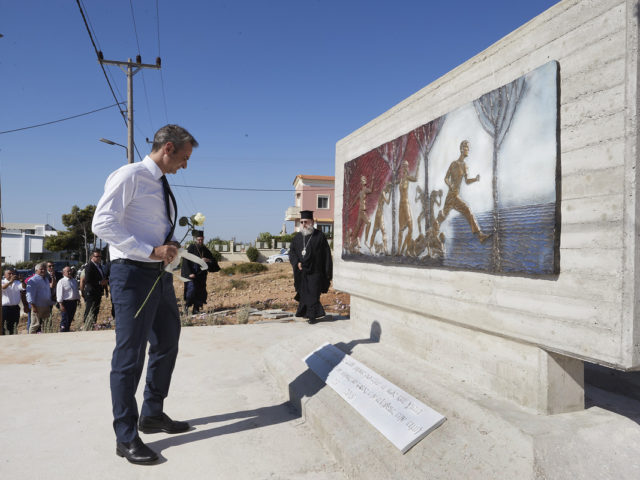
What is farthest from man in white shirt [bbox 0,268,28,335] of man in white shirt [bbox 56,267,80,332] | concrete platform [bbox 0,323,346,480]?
concrete platform [bbox 0,323,346,480]

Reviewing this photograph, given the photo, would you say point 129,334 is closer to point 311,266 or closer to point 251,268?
point 311,266

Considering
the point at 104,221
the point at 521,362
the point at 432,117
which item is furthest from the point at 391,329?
the point at 104,221

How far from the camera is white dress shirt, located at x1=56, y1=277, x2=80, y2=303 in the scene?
8.91m

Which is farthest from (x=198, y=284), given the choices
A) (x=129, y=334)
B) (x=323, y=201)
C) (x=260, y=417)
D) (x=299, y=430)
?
(x=323, y=201)

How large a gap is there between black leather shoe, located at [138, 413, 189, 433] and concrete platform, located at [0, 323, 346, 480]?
5cm

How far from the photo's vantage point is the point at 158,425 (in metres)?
3.23

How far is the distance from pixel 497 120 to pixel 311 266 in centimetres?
540

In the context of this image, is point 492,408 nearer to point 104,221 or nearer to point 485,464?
point 485,464

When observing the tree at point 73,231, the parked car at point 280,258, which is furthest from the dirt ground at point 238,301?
the tree at point 73,231

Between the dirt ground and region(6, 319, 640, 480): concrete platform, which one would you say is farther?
the dirt ground

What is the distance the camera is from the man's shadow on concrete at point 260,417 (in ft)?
10.3

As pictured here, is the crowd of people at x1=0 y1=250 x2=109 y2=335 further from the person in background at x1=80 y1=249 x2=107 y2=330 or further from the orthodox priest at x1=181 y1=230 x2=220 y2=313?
the orthodox priest at x1=181 y1=230 x2=220 y2=313

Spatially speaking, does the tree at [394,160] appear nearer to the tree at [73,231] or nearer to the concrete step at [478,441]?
the concrete step at [478,441]

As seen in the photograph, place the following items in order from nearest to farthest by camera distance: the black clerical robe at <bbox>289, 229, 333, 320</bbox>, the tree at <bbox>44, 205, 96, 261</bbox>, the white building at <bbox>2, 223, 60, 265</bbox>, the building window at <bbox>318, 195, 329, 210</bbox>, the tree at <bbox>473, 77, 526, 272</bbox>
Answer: the tree at <bbox>473, 77, 526, 272</bbox> < the black clerical robe at <bbox>289, 229, 333, 320</bbox> < the building window at <bbox>318, 195, 329, 210</bbox> < the tree at <bbox>44, 205, 96, 261</bbox> < the white building at <bbox>2, 223, 60, 265</bbox>
